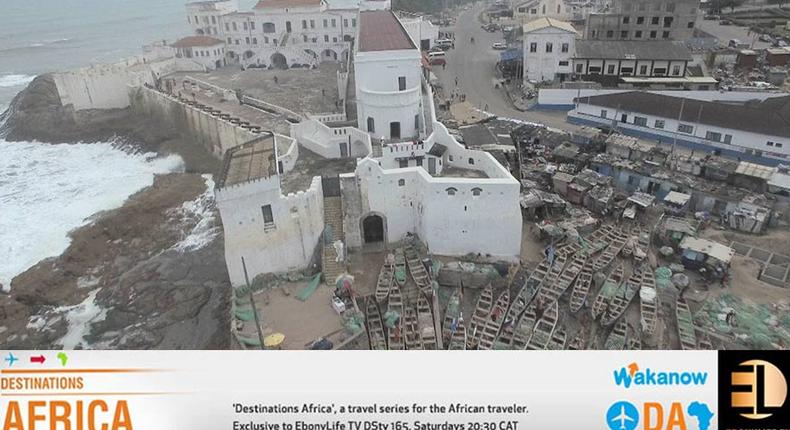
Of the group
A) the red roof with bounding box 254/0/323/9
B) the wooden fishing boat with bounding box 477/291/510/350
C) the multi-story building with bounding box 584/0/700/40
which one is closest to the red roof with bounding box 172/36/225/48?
the red roof with bounding box 254/0/323/9

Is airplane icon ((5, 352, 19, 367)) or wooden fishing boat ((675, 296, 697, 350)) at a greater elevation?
airplane icon ((5, 352, 19, 367))

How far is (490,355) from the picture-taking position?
10.1 metres

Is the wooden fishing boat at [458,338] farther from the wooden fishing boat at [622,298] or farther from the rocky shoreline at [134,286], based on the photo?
the rocky shoreline at [134,286]

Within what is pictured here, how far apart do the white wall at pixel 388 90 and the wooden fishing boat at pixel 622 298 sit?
53.9 ft

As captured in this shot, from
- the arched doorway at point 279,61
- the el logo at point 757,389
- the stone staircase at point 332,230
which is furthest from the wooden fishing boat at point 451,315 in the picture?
the arched doorway at point 279,61

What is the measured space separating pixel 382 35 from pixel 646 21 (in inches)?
1463

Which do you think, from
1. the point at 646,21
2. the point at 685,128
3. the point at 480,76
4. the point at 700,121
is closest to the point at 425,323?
the point at 685,128

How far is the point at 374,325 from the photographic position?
23984mm

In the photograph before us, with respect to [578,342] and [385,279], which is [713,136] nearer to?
[578,342]

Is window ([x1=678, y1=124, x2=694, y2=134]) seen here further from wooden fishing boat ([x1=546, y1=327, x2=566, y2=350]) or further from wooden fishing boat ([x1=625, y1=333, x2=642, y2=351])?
wooden fishing boat ([x1=546, y1=327, x2=566, y2=350])

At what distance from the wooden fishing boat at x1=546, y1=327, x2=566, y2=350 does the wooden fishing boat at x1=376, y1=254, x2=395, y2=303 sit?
812 cm

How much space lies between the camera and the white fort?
25.7m

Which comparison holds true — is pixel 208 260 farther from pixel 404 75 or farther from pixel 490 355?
pixel 490 355

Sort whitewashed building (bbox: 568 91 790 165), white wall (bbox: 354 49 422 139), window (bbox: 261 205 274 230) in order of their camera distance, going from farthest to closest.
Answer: whitewashed building (bbox: 568 91 790 165) < white wall (bbox: 354 49 422 139) < window (bbox: 261 205 274 230)
